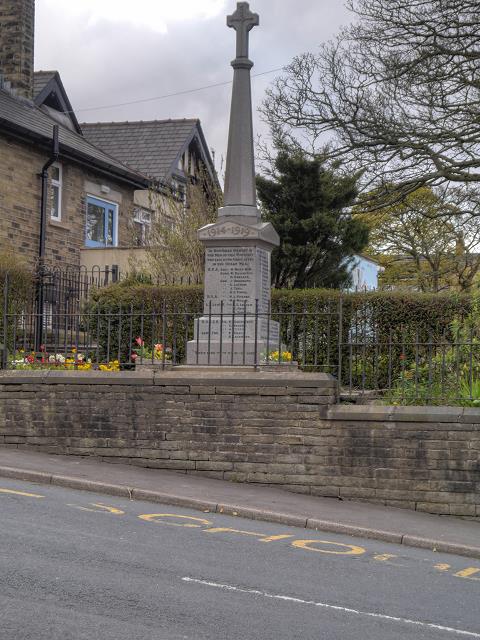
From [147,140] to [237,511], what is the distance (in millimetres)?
27146

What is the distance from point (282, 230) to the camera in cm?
2095

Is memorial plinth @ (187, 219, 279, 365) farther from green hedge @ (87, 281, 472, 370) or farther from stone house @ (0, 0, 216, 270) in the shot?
stone house @ (0, 0, 216, 270)

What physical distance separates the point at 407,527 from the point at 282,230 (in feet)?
39.5

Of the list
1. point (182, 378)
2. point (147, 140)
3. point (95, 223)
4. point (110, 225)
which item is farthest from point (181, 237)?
point (147, 140)

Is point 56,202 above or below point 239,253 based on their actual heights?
above

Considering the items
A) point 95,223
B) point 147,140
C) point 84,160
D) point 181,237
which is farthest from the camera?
point 147,140

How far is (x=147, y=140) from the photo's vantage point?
35.3 meters

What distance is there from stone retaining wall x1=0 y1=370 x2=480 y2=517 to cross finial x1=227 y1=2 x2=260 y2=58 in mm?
5427

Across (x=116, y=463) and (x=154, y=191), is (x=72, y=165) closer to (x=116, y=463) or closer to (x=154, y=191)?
(x=154, y=191)

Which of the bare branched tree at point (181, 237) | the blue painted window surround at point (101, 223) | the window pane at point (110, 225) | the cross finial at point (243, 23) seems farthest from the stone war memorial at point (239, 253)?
the window pane at point (110, 225)

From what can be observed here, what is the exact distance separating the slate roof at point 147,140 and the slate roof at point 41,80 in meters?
4.92

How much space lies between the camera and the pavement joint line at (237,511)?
9.03 metres

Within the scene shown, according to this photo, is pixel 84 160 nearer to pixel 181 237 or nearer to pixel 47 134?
pixel 47 134

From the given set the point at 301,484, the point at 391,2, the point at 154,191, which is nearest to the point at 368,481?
the point at 301,484
